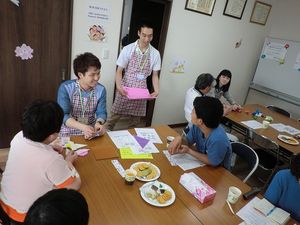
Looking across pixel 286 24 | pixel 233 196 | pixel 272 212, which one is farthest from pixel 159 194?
pixel 286 24

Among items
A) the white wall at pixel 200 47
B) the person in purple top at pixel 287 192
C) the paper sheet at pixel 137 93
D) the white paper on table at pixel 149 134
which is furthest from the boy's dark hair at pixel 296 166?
the white wall at pixel 200 47

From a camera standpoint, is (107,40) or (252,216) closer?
(252,216)

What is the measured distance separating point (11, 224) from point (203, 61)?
→ 12.1 feet

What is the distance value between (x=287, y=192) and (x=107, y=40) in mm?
2514

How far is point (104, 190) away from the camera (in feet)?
4.47

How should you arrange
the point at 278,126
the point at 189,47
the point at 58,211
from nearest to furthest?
the point at 58,211 → the point at 278,126 → the point at 189,47

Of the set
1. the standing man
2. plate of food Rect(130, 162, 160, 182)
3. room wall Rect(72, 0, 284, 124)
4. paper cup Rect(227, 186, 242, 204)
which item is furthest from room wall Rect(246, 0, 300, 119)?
plate of food Rect(130, 162, 160, 182)

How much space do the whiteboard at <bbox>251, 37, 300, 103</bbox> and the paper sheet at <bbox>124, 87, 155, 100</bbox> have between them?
3011 millimetres

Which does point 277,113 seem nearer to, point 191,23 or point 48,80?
point 191,23

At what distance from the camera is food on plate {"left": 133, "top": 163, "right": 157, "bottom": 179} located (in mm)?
1530

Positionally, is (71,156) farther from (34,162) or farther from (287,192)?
(287,192)

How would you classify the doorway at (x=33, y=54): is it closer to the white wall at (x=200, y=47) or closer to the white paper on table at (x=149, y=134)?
the white paper on table at (x=149, y=134)

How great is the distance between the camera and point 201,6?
3617 millimetres

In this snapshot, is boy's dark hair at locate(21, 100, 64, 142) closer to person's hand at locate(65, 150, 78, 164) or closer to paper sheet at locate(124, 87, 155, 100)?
person's hand at locate(65, 150, 78, 164)
